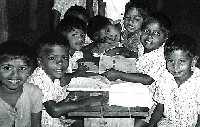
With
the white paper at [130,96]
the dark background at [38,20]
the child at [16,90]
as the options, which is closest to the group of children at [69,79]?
the child at [16,90]

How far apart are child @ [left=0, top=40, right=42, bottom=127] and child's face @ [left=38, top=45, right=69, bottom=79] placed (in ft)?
0.47

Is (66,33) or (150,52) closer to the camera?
(150,52)

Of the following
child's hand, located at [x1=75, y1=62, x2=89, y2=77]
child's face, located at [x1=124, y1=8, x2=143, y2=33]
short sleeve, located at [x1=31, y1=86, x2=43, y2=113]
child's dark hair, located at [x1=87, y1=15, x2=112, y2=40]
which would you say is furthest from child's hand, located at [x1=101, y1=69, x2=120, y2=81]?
child's face, located at [x1=124, y1=8, x2=143, y2=33]

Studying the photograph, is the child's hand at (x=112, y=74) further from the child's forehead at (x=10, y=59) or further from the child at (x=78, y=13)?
the child at (x=78, y=13)

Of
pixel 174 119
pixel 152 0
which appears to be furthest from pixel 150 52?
pixel 152 0

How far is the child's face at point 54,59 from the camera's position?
270 cm

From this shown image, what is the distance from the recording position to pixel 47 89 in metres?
2.63

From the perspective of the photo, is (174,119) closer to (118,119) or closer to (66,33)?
(118,119)

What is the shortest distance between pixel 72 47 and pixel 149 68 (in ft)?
2.55

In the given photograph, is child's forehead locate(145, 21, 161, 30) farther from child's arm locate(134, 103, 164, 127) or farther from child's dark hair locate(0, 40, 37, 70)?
child's dark hair locate(0, 40, 37, 70)

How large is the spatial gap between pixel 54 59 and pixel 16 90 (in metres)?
0.37

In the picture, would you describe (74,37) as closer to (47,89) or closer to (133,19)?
(133,19)

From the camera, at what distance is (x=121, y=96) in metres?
2.27

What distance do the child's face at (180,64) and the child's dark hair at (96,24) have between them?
41.7 inches
